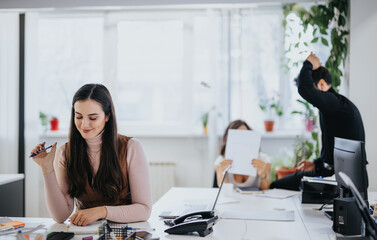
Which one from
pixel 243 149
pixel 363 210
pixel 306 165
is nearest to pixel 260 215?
pixel 243 149

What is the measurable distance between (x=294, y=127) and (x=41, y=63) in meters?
3.20

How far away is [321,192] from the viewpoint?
8.39ft

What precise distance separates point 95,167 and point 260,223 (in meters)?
0.92

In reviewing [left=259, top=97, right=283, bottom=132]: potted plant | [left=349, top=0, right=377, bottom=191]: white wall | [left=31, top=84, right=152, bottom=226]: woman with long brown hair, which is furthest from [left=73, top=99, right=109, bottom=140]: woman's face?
[left=259, top=97, right=283, bottom=132]: potted plant

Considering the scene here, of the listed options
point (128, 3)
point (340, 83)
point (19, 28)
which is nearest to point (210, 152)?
point (340, 83)

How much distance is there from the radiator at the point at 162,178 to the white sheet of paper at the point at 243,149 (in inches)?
74.1

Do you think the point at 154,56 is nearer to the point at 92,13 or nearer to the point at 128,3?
the point at 92,13

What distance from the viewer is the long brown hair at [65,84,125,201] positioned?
2146 mm

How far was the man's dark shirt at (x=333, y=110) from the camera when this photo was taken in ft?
9.36

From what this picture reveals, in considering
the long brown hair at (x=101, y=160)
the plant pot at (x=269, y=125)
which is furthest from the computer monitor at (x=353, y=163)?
the plant pot at (x=269, y=125)

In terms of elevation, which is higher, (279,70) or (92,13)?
(92,13)

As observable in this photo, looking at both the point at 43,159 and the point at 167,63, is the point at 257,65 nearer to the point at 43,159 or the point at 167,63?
the point at 167,63

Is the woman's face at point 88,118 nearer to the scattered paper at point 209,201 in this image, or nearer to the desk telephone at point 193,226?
the desk telephone at point 193,226

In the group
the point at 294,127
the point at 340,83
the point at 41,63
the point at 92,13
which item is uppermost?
the point at 92,13
